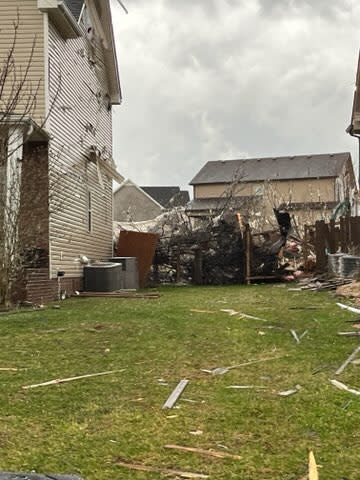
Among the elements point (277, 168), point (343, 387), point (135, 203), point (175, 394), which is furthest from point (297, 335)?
point (277, 168)

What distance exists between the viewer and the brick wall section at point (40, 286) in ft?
38.3

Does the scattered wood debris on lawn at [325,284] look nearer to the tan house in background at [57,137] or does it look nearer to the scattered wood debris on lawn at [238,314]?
the scattered wood debris on lawn at [238,314]

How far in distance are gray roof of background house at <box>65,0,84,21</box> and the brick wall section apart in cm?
701

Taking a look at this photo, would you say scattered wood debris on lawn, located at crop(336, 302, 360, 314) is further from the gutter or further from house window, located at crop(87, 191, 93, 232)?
the gutter

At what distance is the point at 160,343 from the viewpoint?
6.66 metres

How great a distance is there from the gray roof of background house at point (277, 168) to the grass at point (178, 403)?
149 ft

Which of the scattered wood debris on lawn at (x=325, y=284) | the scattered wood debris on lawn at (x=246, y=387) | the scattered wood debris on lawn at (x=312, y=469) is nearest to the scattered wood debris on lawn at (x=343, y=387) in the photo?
the scattered wood debris on lawn at (x=246, y=387)

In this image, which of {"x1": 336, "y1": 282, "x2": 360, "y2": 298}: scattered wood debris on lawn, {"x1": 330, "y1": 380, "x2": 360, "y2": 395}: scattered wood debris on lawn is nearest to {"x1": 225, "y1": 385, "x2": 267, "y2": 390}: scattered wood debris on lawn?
{"x1": 330, "y1": 380, "x2": 360, "y2": 395}: scattered wood debris on lawn

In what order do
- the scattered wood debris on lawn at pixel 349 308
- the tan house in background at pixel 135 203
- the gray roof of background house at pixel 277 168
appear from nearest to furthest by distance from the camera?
the scattered wood debris on lawn at pixel 349 308 → the tan house in background at pixel 135 203 → the gray roof of background house at pixel 277 168

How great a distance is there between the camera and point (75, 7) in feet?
51.7

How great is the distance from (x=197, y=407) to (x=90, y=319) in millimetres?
5050

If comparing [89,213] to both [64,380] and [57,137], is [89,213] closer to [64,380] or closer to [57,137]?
[57,137]

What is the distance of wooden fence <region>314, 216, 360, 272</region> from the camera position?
1539 cm

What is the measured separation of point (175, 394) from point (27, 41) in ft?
37.0
